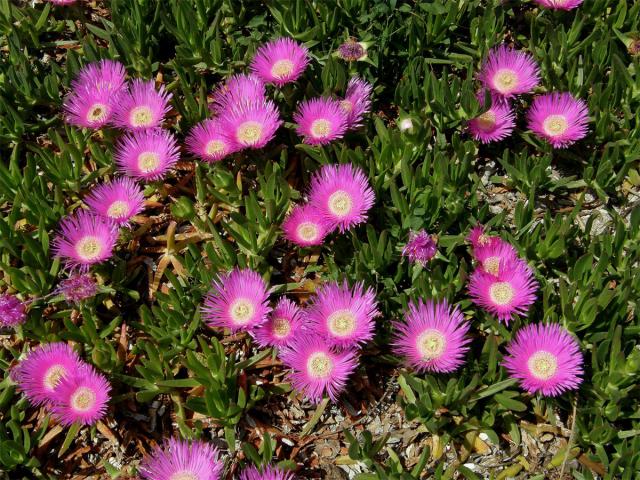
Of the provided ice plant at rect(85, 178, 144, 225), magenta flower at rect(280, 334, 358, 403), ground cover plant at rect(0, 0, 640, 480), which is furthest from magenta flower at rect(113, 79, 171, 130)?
magenta flower at rect(280, 334, 358, 403)

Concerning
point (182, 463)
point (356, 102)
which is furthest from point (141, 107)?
point (182, 463)

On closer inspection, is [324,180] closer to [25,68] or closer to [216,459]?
[216,459]

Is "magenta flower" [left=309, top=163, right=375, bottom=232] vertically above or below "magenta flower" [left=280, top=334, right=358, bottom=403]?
above

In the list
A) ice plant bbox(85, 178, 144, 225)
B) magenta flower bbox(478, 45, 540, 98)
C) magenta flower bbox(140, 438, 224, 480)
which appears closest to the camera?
magenta flower bbox(140, 438, 224, 480)

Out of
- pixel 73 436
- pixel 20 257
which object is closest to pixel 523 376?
pixel 73 436

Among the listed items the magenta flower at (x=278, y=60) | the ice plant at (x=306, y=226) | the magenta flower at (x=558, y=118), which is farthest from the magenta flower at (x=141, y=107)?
the magenta flower at (x=558, y=118)

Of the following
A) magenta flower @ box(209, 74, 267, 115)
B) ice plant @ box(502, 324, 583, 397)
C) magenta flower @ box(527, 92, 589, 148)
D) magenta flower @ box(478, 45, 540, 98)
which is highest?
magenta flower @ box(478, 45, 540, 98)

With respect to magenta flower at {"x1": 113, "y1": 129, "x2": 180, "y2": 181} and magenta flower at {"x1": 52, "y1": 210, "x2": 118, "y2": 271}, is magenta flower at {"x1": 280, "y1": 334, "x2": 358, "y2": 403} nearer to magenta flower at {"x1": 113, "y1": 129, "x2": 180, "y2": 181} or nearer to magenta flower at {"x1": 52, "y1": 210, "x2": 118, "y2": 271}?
magenta flower at {"x1": 52, "y1": 210, "x2": 118, "y2": 271}
